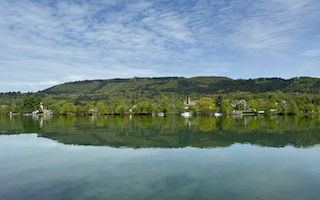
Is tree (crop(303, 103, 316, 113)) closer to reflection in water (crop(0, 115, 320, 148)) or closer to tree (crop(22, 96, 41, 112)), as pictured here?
reflection in water (crop(0, 115, 320, 148))

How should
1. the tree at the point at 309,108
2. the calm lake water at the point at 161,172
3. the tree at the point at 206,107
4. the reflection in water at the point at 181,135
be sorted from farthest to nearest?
1. the tree at the point at 206,107
2. the tree at the point at 309,108
3. the reflection in water at the point at 181,135
4. the calm lake water at the point at 161,172

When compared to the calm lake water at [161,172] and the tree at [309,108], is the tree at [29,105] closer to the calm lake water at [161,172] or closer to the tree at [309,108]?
the calm lake water at [161,172]

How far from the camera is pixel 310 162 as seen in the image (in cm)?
1488

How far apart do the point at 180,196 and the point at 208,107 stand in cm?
10697

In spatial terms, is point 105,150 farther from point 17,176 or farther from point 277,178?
point 277,178

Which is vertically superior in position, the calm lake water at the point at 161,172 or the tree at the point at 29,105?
the tree at the point at 29,105

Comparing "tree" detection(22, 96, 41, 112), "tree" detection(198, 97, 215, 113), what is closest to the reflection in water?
"tree" detection(198, 97, 215, 113)

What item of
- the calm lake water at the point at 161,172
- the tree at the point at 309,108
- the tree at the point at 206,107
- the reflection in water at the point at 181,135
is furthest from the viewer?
the tree at the point at 206,107

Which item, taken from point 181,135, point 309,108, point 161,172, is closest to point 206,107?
point 309,108

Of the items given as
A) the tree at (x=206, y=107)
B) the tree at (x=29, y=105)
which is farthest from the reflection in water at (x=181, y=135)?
the tree at (x=29, y=105)

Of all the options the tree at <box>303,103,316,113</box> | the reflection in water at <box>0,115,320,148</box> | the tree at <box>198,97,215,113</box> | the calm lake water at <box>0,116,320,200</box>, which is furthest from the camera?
the tree at <box>198,97,215,113</box>

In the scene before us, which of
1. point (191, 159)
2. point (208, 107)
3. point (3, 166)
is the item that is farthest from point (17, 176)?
point (208, 107)

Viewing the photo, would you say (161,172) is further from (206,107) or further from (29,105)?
(29,105)

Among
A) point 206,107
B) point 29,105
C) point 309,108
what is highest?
point 29,105
